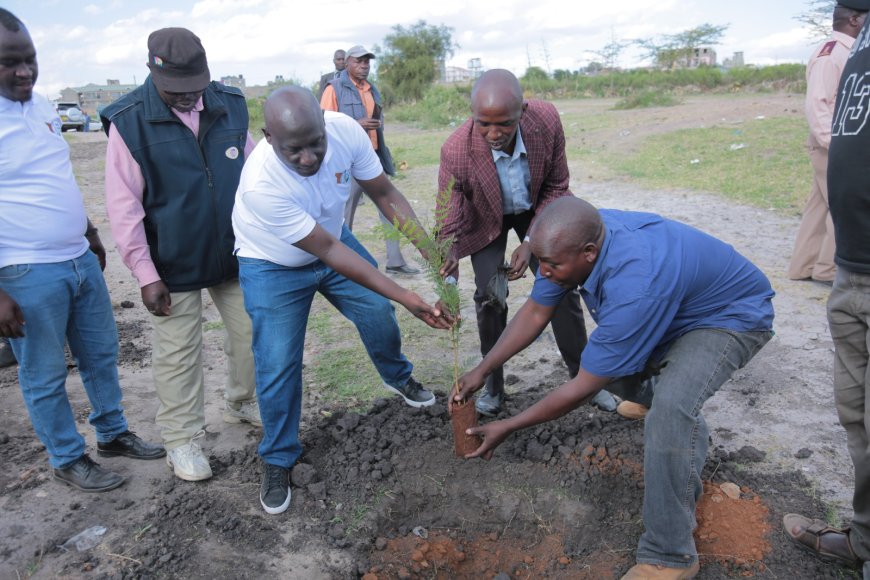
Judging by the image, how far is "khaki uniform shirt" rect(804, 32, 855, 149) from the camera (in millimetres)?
4836

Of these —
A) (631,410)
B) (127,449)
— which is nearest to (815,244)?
(631,410)

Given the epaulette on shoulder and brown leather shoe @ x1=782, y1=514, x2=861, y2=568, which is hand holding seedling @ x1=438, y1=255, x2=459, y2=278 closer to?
brown leather shoe @ x1=782, y1=514, x2=861, y2=568

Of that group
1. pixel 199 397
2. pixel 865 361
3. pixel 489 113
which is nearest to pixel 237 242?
pixel 199 397

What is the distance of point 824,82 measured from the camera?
4945mm

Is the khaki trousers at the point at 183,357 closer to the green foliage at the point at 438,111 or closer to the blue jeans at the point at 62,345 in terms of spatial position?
the blue jeans at the point at 62,345

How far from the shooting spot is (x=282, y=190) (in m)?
2.96

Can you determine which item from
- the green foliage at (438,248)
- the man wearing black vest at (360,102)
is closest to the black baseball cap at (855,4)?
the green foliage at (438,248)

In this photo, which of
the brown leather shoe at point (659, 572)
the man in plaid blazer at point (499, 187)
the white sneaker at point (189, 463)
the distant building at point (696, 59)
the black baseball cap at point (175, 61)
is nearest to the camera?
the brown leather shoe at point (659, 572)

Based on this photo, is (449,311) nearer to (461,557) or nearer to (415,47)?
(461,557)

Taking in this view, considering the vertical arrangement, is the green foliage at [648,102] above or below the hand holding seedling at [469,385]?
above

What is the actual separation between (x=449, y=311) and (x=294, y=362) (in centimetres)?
82

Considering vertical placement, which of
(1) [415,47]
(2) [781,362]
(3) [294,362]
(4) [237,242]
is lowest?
(2) [781,362]

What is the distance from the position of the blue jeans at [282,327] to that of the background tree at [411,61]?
29.0 meters

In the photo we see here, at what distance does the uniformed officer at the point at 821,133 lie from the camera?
4.67 meters
